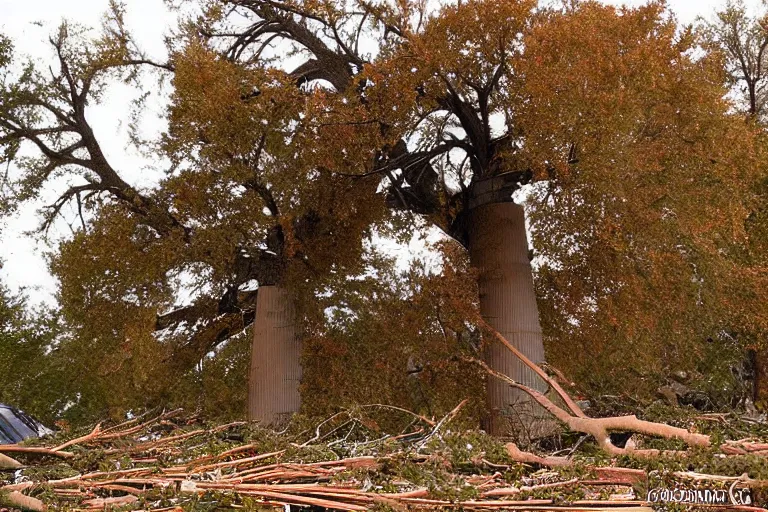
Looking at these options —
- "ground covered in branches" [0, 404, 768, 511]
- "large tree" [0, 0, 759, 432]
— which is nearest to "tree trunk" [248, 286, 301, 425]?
"large tree" [0, 0, 759, 432]

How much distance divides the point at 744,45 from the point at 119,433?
19.4 metres

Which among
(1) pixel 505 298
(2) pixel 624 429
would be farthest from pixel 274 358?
(2) pixel 624 429

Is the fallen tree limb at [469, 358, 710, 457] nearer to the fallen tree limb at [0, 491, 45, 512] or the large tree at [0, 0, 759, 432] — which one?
the fallen tree limb at [0, 491, 45, 512]

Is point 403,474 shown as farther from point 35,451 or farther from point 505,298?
point 505,298

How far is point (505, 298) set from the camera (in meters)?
13.3

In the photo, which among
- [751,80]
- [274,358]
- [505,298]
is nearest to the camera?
[505,298]

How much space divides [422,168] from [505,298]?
2.68 meters

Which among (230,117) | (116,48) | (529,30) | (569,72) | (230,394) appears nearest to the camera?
(569,72)

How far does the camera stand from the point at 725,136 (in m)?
12.3

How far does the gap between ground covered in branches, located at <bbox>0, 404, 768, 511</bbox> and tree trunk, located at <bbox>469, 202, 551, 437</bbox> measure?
831 cm

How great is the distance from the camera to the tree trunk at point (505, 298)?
12.9 metres

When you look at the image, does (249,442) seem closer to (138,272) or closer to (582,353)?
(138,272)

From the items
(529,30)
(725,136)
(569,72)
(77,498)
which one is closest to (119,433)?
(77,498)

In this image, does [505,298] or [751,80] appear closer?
[505,298]
